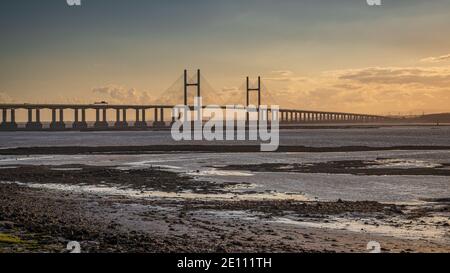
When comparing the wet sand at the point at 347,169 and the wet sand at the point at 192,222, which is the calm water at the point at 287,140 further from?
the wet sand at the point at 192,222

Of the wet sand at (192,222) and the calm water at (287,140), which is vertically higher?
the wet sand at (192,222)

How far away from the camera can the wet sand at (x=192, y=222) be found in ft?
44.8

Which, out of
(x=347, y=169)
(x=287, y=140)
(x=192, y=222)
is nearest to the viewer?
(x=192, y=222)

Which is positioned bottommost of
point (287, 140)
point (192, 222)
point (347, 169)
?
point (287, 140)

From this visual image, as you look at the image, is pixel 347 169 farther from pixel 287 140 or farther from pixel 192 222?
pixel 287 140

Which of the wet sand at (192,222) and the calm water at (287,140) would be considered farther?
the calm water at (287,140)

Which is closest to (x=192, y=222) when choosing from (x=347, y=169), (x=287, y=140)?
(x=347, y=169)

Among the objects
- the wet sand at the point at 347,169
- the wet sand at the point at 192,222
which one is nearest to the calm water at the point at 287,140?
the wet sand at the point at 347,169

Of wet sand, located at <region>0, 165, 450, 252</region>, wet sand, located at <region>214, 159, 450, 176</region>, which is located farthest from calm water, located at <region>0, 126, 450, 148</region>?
wet sand, located at <region>0, 165, 450, 252</region>

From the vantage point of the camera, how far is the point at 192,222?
17172 mm

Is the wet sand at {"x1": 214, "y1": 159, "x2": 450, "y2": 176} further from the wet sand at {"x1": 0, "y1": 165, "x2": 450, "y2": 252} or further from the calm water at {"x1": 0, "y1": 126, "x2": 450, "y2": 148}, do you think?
the calm water at {"x1": 0, "y1": 126, "x2": 450, "y2": 148}

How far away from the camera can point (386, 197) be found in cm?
2356

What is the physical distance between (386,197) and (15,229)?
15.3 metres
